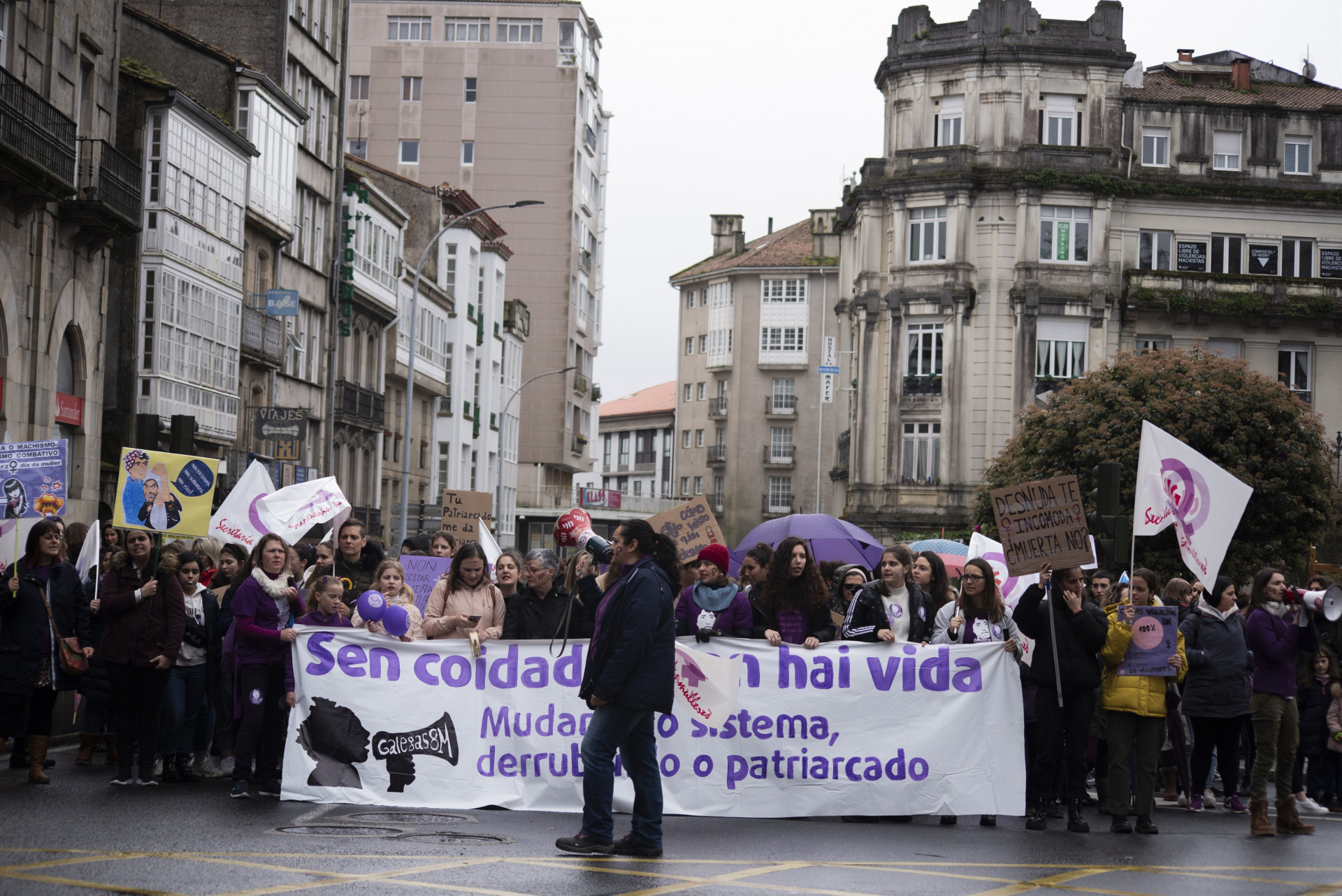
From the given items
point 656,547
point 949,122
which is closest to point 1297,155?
point 949,122

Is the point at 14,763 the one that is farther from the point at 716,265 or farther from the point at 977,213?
the point at 716,265

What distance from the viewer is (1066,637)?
12.7 metres

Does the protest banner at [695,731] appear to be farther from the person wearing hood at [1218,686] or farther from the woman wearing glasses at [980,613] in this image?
the person wearing hood at [1218,686]

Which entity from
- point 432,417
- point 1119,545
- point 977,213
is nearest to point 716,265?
point 432,417

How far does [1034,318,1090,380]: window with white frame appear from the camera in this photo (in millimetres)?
60312

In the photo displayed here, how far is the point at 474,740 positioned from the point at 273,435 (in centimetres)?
2249

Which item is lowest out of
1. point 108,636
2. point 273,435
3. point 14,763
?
point 14,763

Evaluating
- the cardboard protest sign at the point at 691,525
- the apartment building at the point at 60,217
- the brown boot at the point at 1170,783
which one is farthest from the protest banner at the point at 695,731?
the apartment building at the point at 60,217

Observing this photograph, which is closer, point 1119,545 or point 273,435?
point 1119,545

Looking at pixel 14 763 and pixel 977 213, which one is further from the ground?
pixel 977 213

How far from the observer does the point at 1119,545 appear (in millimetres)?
20484

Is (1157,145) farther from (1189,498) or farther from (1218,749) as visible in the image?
(1189,498)

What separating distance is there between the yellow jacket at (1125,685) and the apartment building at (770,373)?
79789 millimetres

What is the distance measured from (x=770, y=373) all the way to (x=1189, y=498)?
8291cm
